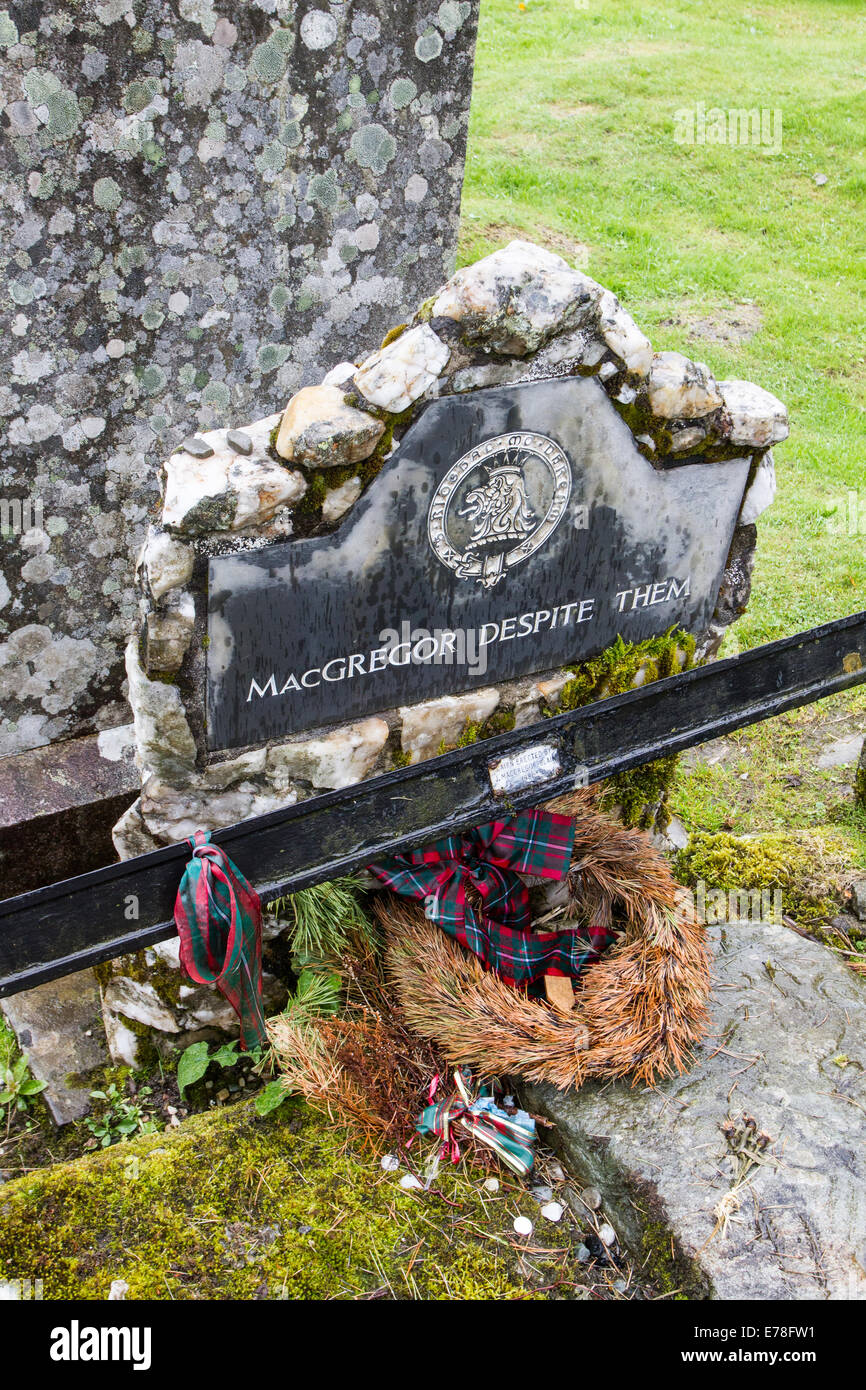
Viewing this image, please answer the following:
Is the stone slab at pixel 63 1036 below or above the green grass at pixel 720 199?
below

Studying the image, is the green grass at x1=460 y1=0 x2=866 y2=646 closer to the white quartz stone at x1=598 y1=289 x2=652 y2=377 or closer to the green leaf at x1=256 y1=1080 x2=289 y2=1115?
the white quartz stone at x1=598 y1=289 x2=652 y2=377

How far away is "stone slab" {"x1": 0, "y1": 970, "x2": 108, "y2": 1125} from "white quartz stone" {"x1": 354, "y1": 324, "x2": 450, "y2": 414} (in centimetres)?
197

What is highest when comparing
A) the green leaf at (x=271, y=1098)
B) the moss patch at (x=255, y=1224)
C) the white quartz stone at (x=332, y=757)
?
the white quartz stone at (x=332, y=757)

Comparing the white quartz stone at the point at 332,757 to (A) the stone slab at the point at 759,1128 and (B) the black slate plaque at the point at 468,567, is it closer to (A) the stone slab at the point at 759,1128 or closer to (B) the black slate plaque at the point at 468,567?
(B) the black slate plaque at the point at 468,567

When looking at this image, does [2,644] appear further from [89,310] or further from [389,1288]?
[389,1288]

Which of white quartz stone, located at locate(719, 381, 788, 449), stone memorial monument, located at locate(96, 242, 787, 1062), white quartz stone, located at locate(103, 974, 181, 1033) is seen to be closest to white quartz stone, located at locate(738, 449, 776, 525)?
stone memorial monument, located at locate(96, 242, 787, 1062)

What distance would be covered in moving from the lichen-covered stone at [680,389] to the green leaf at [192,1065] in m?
2.09

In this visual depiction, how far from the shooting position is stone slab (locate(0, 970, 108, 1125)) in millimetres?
3172

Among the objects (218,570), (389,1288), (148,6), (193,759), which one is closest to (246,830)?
(193,759)

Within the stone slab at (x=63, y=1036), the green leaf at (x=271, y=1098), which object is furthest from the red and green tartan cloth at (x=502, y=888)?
the stone slab at (x=63, y=1036)

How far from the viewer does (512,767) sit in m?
2.76

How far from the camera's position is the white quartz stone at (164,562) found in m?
2.41

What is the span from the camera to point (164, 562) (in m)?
2.42

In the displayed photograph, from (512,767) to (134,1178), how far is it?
52.2 inches
